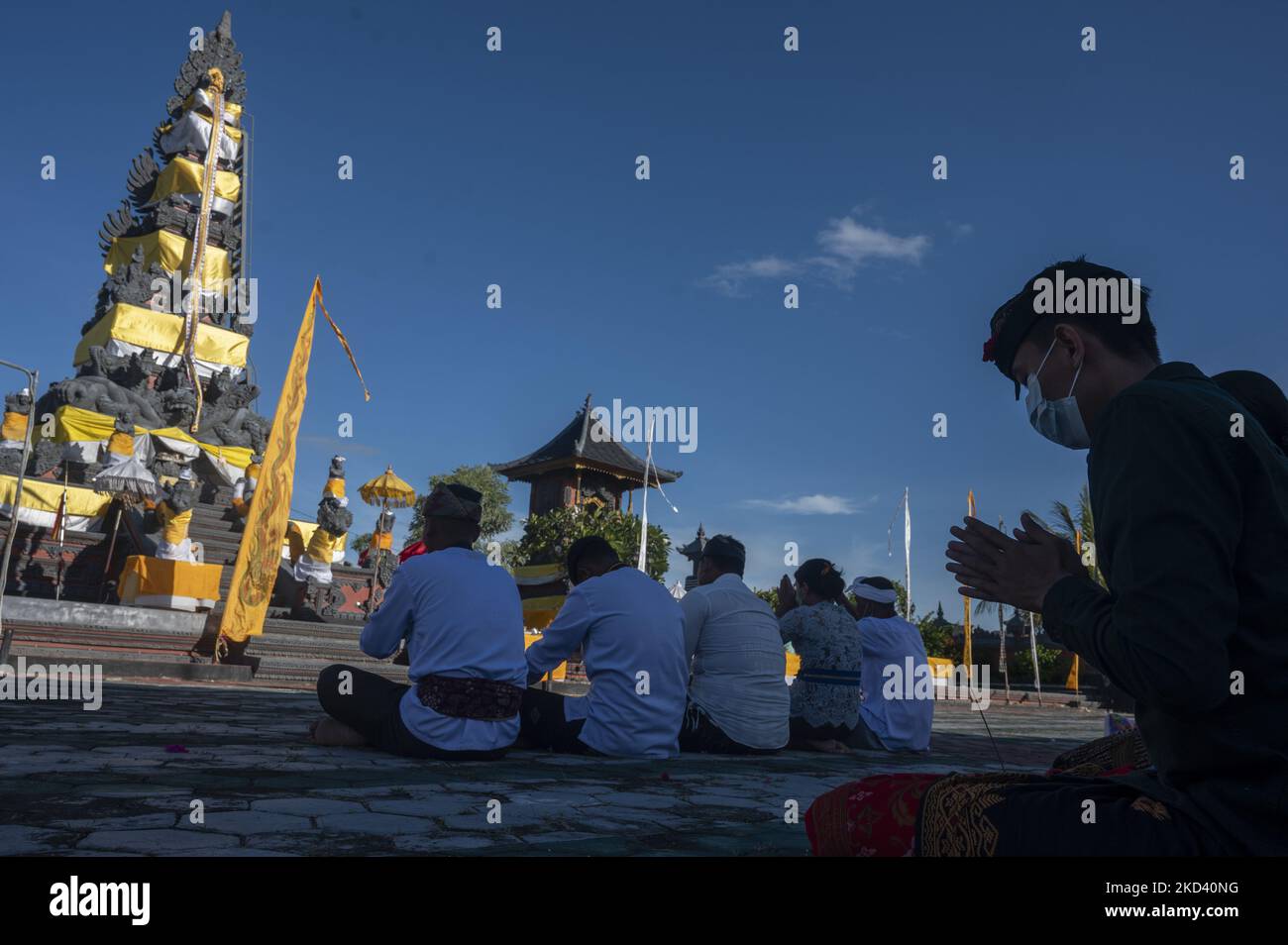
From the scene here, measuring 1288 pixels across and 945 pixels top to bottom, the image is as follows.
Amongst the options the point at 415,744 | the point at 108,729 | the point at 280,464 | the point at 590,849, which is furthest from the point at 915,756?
the point at 280,464

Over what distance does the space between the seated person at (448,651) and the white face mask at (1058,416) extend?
310 centimetres

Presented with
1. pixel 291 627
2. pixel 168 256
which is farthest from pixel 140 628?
pixel 168 256

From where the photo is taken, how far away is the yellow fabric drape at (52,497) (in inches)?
950

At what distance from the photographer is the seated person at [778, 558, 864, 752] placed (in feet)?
21.4

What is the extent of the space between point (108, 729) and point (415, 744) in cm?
212

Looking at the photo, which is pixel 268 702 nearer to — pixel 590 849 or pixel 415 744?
pixel 415 744

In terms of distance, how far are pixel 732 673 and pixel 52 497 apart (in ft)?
82.9

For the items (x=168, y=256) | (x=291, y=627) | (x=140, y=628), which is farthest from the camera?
(x=168, y=256)

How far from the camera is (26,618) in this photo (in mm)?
12289

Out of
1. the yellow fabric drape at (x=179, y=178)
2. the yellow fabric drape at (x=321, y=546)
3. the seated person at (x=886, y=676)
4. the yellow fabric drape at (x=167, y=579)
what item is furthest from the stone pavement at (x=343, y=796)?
the yellow fabric drape at (x=179, y=178)

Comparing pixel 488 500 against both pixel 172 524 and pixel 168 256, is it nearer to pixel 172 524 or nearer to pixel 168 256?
Answer: pixel 168 256
